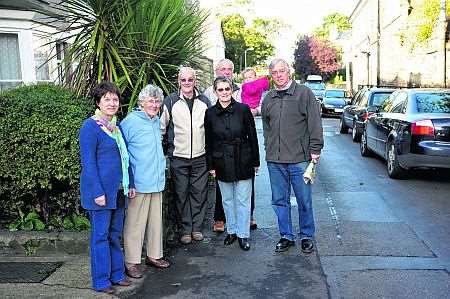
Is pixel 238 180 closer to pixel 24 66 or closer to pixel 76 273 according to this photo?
pixel 76 273

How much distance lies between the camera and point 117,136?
4531mm

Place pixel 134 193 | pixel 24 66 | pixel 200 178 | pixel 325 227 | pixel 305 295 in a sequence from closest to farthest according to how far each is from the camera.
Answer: pixel 305 295 → pixel 134 193 → pixel 200 178 → pixel 325 227 → pixel 24 66

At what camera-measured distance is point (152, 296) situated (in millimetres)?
4453

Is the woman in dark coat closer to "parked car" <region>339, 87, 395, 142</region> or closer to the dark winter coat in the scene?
the dark winter coat

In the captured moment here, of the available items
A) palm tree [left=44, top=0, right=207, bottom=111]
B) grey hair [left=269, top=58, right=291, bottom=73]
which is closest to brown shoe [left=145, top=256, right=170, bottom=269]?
palm tree [left=44, top=0, right=207, bottom=111]

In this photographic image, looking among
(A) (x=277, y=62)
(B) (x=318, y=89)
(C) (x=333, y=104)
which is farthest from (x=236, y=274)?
(B) (x=318, y=89)

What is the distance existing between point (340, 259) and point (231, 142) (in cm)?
160

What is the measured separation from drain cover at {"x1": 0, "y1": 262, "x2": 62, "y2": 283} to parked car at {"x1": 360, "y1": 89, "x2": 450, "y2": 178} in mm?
6164

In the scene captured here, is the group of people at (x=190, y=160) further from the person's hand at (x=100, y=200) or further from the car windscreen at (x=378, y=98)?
the car windscreen at (x=378, y=98)

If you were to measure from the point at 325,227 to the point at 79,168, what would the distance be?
299 centimetres

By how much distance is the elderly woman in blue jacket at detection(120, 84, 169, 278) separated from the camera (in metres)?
4.82

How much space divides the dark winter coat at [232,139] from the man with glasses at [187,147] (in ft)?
0.61

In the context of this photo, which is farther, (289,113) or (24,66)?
(24,66)

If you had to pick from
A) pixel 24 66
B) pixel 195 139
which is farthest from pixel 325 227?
pixel 24 66
